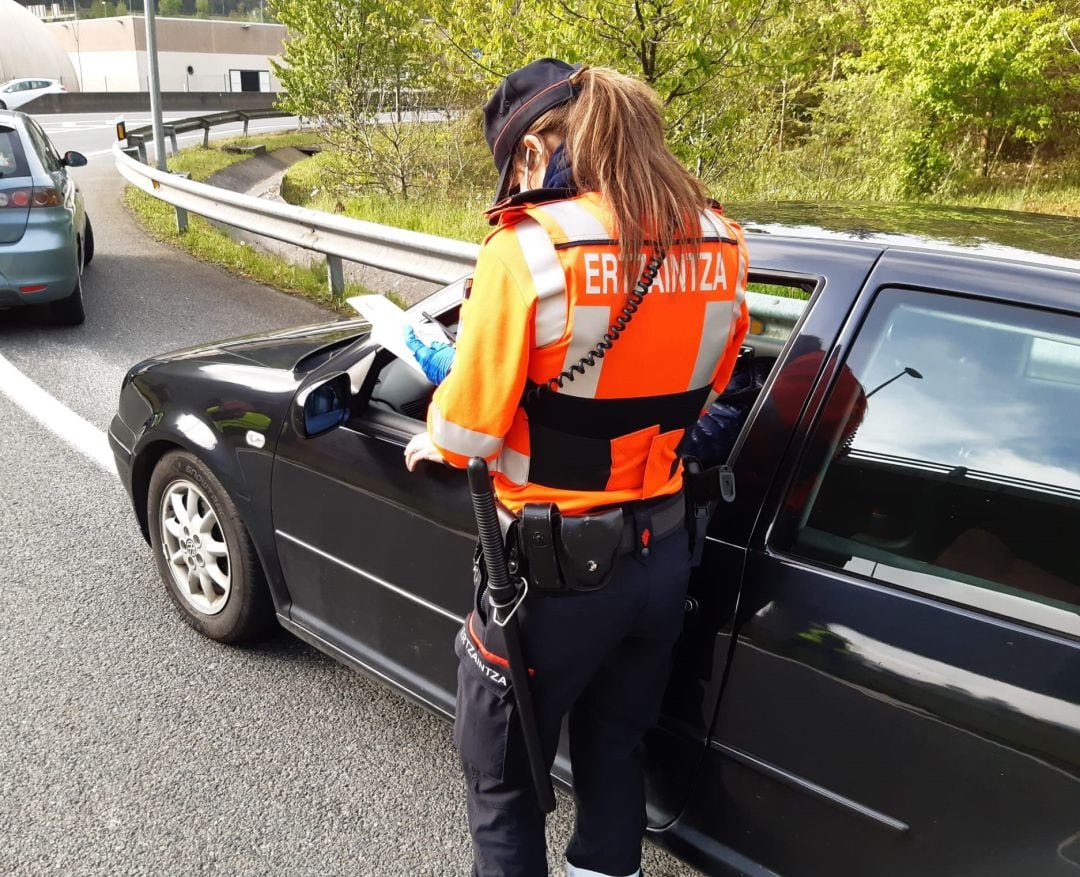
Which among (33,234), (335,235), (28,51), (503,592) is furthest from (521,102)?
(28,51)

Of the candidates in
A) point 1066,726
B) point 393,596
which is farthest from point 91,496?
point 1066,726

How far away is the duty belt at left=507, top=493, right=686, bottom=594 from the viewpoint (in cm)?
169

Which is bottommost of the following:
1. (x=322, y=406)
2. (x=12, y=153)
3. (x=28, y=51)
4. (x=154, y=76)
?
(x=28, y=51)

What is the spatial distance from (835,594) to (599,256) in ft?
2.62

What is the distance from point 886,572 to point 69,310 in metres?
6.84

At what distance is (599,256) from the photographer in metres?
1.58

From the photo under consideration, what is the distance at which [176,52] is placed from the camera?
66.6 metres

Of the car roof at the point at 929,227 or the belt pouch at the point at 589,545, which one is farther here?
the car roof at the point at 929,227

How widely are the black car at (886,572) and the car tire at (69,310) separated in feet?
17.9

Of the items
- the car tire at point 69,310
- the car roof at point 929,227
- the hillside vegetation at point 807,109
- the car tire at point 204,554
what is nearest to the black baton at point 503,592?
the car roof at point 929,227

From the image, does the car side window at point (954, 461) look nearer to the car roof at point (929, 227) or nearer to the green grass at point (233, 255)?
the car roof at point (929, 227)

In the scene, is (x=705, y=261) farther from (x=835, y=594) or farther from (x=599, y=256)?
(x=835, y=594)

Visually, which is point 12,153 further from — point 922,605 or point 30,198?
point 922,605

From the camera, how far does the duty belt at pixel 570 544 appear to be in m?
1.69
